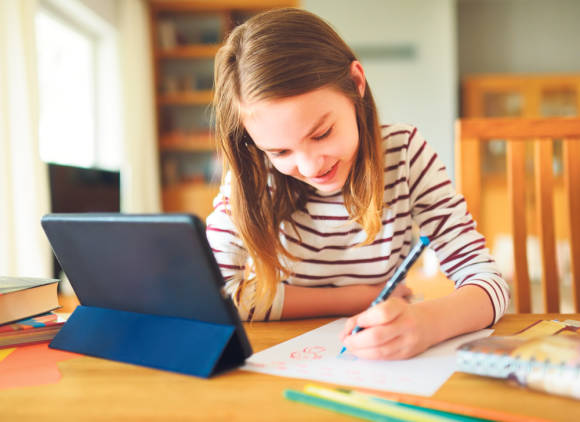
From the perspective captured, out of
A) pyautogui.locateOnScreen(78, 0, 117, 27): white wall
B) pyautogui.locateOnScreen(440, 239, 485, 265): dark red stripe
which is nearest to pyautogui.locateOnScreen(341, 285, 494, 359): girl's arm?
pyautogui.locateOnScreen(440, 239, 485, 265): dark red stripe

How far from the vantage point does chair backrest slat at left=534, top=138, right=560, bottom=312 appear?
3.31ft

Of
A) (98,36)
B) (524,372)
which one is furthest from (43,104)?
(524,372)

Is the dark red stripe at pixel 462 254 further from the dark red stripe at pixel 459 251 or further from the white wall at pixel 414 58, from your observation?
the white wall at pixel 414 58

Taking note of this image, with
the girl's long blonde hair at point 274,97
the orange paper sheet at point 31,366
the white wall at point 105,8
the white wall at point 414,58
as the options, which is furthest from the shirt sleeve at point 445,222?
the white wall at point 414,58

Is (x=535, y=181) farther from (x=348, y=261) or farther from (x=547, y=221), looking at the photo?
(x=348, y=261)

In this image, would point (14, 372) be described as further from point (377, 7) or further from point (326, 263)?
point (377, 7)

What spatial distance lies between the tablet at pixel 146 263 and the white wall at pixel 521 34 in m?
4.21

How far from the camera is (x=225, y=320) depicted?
1.69ft

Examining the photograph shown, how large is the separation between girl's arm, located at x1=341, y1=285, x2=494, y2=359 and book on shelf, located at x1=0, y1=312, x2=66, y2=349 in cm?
38

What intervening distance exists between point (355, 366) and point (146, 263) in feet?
0.78

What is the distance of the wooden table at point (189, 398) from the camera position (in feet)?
1.38

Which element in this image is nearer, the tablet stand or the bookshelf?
the tablet stand

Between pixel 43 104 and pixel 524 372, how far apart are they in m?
2.94

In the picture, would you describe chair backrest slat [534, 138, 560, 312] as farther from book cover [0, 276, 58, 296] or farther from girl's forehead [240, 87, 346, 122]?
book cover [0, 276, 58, 296]
